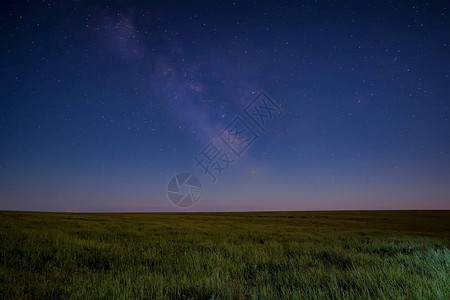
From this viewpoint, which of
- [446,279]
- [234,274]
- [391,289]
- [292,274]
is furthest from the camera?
[234,274]

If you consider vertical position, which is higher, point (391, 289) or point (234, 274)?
point (391, 289)

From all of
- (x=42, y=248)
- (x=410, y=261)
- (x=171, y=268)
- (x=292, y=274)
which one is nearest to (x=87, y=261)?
(x=42, y=248)

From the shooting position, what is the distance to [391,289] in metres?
3.29

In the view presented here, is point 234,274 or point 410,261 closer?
point 234,274

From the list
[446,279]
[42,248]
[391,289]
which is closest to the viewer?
[391,289]

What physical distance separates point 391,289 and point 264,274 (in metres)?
2.13

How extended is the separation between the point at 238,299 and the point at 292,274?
1705 mm

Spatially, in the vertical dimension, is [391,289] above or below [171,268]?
Answer: above

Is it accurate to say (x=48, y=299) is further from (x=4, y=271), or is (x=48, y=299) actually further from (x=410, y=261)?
(x=410, y=261)

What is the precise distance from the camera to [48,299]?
11.5 ft

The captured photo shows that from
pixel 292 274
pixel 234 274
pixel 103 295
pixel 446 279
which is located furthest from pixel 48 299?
pixel 446 279

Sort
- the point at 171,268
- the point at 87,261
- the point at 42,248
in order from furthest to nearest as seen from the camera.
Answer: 1. the point at 42,248
2. the point at 87,261
3. the point at 171,268

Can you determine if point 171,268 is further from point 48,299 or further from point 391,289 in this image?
point 391,289

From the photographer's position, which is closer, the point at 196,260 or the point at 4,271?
the point at 4,271
